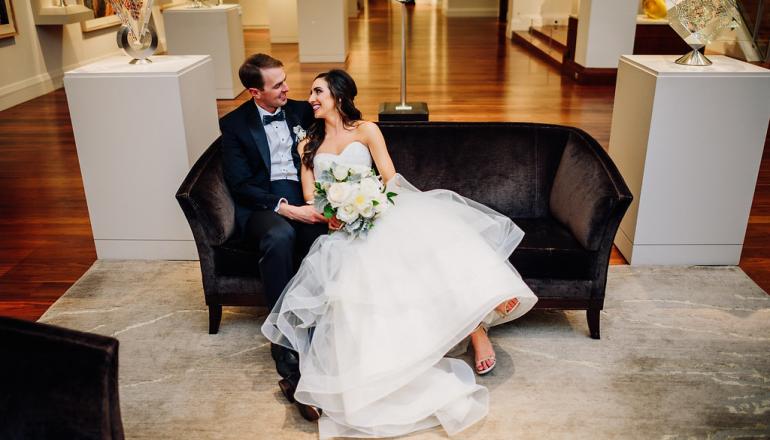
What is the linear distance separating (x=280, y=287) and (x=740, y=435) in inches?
78.6

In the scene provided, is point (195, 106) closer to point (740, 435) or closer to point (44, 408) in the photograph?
point (44, 408)

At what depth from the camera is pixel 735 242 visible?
4098mm

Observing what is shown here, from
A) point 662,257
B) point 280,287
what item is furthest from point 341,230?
point 662,257

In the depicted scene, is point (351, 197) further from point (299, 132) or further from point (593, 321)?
point (593, 321)

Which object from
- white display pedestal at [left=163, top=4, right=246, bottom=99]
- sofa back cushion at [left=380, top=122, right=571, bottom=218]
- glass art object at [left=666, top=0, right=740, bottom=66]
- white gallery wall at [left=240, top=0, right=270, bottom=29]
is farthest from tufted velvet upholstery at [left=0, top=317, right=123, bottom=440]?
white gallery wall at [left=240, top=0, right=270, bottom=29]

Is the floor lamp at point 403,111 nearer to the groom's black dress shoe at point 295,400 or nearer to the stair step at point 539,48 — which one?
the groom's black dress shoe at point 295,400

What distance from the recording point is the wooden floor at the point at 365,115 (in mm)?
4305

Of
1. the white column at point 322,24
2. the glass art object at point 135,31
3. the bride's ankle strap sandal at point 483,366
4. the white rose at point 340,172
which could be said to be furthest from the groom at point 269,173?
the white column at point 322,24

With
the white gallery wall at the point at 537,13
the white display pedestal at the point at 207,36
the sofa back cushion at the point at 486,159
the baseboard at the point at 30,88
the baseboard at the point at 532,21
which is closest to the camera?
the sofa back cushion at the point at 486,159

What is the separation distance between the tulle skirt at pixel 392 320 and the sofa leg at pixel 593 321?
48 centimetres

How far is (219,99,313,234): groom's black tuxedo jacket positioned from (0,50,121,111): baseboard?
22.4 feet

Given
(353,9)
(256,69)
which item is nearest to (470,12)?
(353,9)

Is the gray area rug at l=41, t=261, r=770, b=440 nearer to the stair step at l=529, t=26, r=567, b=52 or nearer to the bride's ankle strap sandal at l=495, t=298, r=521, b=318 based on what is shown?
the bride's ankle strap sandal at l=495, t=298, r=521, b=318

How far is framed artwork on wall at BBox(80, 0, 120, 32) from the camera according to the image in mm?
11041
